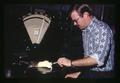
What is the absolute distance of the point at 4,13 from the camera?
12.9 ft

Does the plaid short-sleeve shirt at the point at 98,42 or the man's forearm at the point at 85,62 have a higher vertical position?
the plaid short-sleeve shirt at the point at 98,42

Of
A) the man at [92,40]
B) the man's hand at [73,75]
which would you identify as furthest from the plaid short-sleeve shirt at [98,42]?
the man's hand at [73,75]

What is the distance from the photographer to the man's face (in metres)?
3.94

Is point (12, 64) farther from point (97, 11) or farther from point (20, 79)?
point (97, 11)

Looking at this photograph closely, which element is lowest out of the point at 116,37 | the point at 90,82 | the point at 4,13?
the point at 90,82

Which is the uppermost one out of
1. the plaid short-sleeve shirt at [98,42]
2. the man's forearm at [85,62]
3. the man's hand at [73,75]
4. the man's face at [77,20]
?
the man's face at [77,20]

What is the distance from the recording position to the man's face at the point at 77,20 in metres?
3.94

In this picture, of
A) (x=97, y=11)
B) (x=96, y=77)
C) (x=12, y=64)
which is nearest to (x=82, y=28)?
(x=97, y=11)

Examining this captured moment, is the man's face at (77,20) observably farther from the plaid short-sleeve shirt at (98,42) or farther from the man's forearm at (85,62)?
the man's forearm at (85,62)

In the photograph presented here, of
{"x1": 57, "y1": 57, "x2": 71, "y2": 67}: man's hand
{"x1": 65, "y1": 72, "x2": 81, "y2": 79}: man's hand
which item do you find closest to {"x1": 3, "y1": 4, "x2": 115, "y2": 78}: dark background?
{"x1": 57, "y1": 57, "x2": 71, "y2": 67}: man's hand

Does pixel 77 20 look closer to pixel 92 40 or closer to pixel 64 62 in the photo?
pixel 92 40

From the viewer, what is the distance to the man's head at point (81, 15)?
12.9 ft

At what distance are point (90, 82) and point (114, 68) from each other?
0.26m

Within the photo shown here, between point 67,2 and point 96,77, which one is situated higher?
point 67,2
